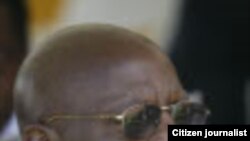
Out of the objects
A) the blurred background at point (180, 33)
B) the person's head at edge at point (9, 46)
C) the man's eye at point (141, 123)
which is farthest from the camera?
the blurred background at point (180, 33)

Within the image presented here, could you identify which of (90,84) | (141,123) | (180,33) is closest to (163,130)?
(141,123)

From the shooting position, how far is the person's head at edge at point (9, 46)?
231 cm

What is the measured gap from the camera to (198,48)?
300 centimetres

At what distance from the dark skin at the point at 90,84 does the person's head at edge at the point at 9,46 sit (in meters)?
0.72

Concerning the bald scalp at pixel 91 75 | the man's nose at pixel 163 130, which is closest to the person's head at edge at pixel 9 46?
the bald scalp at pixel 91 75

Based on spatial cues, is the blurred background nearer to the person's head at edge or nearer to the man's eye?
the person's head at edge

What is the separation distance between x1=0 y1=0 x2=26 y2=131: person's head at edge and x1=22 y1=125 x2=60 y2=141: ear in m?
0.72

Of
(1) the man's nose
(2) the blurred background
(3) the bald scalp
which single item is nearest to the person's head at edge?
(2) the blurred background

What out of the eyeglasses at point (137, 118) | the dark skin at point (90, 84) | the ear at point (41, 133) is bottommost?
the ear at point (41, 133)

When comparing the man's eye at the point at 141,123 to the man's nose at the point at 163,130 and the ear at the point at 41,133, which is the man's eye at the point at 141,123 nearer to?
the man's nose at the point at 163,130

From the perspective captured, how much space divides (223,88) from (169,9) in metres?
0.60

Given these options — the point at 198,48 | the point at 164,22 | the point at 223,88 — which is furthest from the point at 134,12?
the point at 223,88

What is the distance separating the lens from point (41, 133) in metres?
1.54

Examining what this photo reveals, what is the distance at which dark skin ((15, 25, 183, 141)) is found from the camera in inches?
59.5
